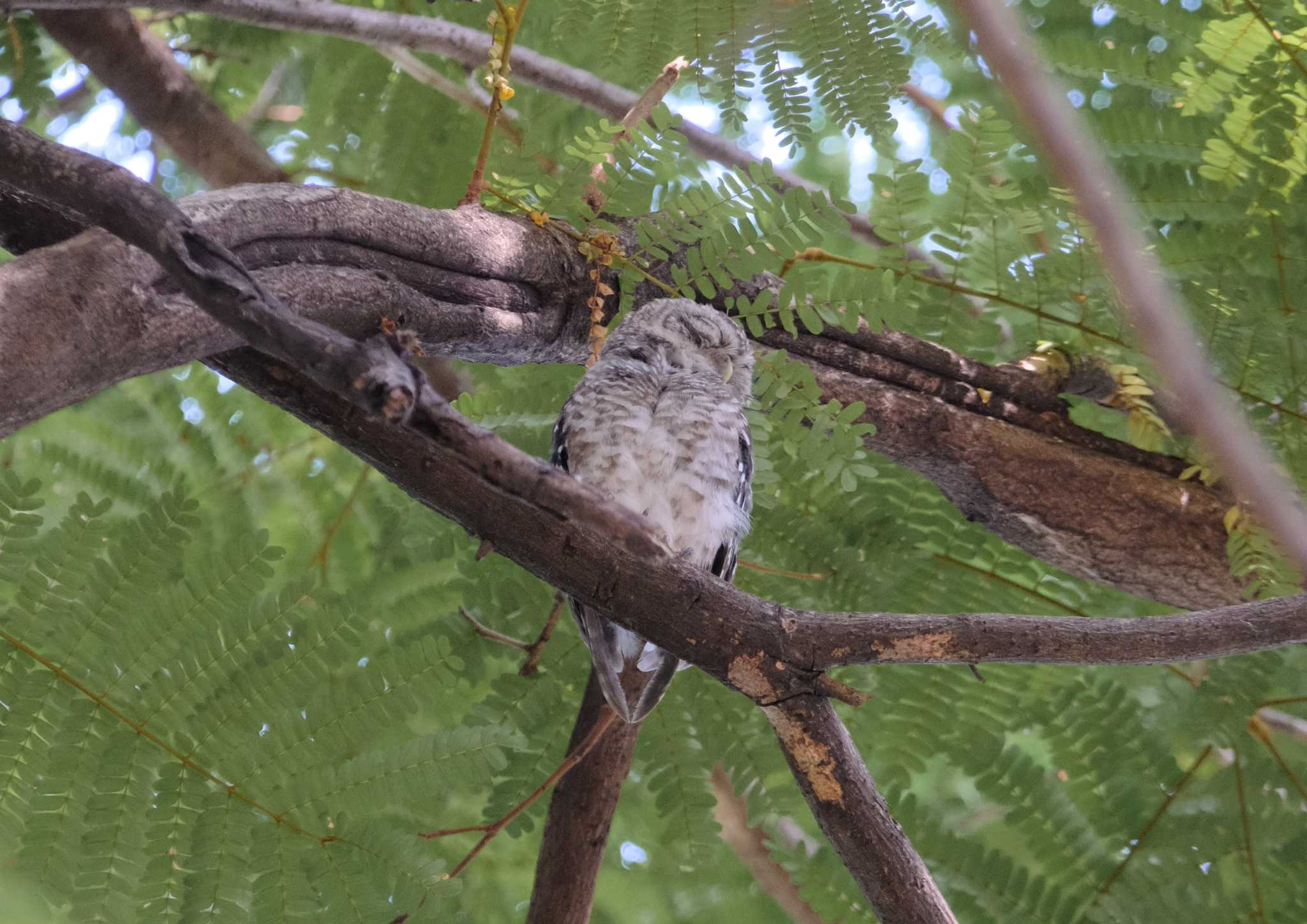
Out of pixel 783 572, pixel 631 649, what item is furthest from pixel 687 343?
pixel 631 649

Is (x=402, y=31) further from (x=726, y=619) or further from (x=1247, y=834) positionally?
(x=1247, y=834)

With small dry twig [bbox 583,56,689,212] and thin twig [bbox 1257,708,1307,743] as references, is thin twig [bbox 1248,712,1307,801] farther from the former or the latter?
small dry twig [bbox 583,56,689,212]

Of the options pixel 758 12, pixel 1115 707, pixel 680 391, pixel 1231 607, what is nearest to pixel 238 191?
pixel 680 391

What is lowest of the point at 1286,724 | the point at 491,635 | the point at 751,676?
the point at 751,676

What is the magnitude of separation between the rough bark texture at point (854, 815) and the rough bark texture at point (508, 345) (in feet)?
2.89

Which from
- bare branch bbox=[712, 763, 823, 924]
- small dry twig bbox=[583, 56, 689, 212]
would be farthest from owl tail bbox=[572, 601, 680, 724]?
small dry twig bbox=[583, 56, 689, 212]

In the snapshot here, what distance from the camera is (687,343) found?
2.29 m

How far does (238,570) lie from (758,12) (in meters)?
1.45

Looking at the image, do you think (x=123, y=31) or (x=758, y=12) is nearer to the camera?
(x=758, y=12)

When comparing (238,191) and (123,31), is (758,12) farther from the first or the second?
(123,31)

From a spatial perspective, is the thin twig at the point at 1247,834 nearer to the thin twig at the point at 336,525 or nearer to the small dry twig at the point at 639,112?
the small dry twig at the point at 639,112

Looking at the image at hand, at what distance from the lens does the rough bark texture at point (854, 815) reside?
144 cm

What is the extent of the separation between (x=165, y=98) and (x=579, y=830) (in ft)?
7.68

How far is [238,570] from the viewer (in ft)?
6.36
